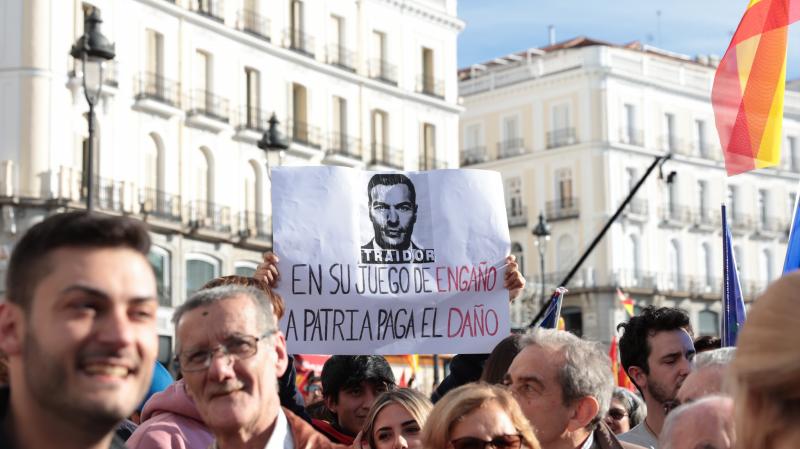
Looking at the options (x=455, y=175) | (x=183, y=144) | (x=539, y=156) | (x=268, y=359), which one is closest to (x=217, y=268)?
(x=183, y=144)

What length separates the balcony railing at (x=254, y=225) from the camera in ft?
146

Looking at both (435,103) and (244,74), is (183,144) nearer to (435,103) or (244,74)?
(244,74)

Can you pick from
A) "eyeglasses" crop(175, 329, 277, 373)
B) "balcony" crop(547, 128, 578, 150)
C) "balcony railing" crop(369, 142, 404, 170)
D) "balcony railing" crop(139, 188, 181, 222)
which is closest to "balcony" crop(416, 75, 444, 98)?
"balcony railing" crop(369, 142, 404, 170)

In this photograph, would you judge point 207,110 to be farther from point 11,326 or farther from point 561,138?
point 11,326

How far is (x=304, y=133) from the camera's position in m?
47.5

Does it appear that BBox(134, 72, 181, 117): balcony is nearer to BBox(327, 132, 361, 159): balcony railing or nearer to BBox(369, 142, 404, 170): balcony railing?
BBox(327, 132, 361, 159): balcony railing

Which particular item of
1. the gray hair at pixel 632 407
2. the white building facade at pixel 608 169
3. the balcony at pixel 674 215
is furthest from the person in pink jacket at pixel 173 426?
the balcony at pixel 674 215

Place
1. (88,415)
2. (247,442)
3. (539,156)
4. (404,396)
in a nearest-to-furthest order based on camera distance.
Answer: (88,415)
(247,442)
(404,396)
(539,156)

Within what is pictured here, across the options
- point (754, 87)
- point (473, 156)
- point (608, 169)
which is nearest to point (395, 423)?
point (754, 87)

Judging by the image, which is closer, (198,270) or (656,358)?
(656,358)

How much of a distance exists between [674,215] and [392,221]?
60.9 meters

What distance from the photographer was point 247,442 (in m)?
4.59

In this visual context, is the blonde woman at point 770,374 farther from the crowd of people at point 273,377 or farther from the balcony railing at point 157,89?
the balcony railing at point 157,89

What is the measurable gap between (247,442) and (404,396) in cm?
169
